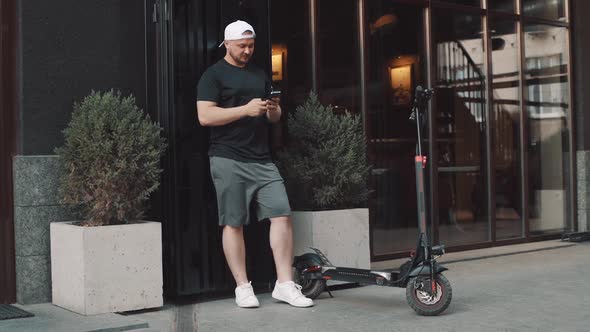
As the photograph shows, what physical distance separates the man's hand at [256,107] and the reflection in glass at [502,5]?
16.4 ft

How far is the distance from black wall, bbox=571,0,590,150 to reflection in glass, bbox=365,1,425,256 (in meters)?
3.08

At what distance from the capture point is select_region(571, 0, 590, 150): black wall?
10312mm

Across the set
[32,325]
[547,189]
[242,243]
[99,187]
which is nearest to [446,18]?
[547,189]

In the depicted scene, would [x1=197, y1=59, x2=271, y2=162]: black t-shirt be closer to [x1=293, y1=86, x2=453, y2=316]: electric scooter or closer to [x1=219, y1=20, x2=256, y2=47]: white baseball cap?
[x1=219, y1=20, x2=256, y2=47]: white baseball cap

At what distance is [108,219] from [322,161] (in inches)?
70.0

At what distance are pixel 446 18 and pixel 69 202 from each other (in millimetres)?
5109

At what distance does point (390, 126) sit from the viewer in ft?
26.6

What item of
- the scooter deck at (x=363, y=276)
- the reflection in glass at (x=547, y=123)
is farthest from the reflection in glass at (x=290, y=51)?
the reflection in glass at (x=547, y=123)

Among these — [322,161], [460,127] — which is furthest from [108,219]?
[460,127]

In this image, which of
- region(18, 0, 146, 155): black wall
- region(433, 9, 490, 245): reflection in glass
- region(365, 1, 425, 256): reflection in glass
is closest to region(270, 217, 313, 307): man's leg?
region(18, 0, 146, 155): black wall

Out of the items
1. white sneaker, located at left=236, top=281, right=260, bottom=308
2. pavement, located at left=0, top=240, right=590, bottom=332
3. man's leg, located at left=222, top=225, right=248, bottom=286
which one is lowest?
pavement, located at left=0, top=240, right=590, bottom=332

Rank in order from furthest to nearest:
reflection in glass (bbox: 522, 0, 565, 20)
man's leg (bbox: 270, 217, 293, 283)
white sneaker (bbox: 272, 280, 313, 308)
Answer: reflection in glass (bbox: 522, 0, 565, 20) < man's leg (bbox: 270, 217, 293, 283) < white sneaker (bbox: 272, 280, 313, 308)

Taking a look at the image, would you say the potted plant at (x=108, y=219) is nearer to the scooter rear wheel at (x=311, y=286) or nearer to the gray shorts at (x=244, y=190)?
the gray shorts at (x=244, y=190)

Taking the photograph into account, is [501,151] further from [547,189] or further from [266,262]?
[266,262]
